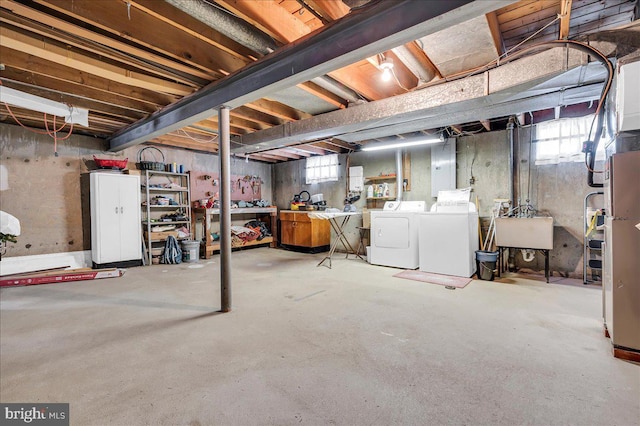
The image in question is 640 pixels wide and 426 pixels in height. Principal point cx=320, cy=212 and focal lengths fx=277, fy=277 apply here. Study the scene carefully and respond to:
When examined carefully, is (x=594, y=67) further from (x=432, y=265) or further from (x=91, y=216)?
(x=91, y=216)

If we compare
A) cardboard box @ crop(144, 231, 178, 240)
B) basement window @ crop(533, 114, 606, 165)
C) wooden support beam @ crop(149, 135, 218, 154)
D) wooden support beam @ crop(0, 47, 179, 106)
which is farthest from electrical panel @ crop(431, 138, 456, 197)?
cardboard box @ crop(144, 231, 178, 240)

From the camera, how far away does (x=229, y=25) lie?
1.98 metres

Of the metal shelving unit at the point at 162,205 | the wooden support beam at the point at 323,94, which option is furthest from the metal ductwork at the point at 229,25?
the metal shelving unit at the point at 162,205

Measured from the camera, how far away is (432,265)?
14.7ft

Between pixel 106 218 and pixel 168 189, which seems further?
pixel 168 189

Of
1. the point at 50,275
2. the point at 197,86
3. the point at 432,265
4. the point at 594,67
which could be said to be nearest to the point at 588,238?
the point at 432,265

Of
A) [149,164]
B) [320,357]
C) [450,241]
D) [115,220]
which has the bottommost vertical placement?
[320,357]

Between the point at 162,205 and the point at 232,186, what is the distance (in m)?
1.93

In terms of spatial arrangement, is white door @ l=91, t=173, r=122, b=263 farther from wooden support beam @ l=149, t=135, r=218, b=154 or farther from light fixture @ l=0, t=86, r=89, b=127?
light fixture @ l=0, t=86, r=89, b=127

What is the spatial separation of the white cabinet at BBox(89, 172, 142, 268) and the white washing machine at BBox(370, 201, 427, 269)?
444 centimetres

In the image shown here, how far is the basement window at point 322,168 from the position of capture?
6.83 meters

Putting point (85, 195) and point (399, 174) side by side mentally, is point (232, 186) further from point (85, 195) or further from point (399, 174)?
point (399, 174)

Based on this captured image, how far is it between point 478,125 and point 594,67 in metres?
2.56

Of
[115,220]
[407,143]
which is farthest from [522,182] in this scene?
[115,220]
